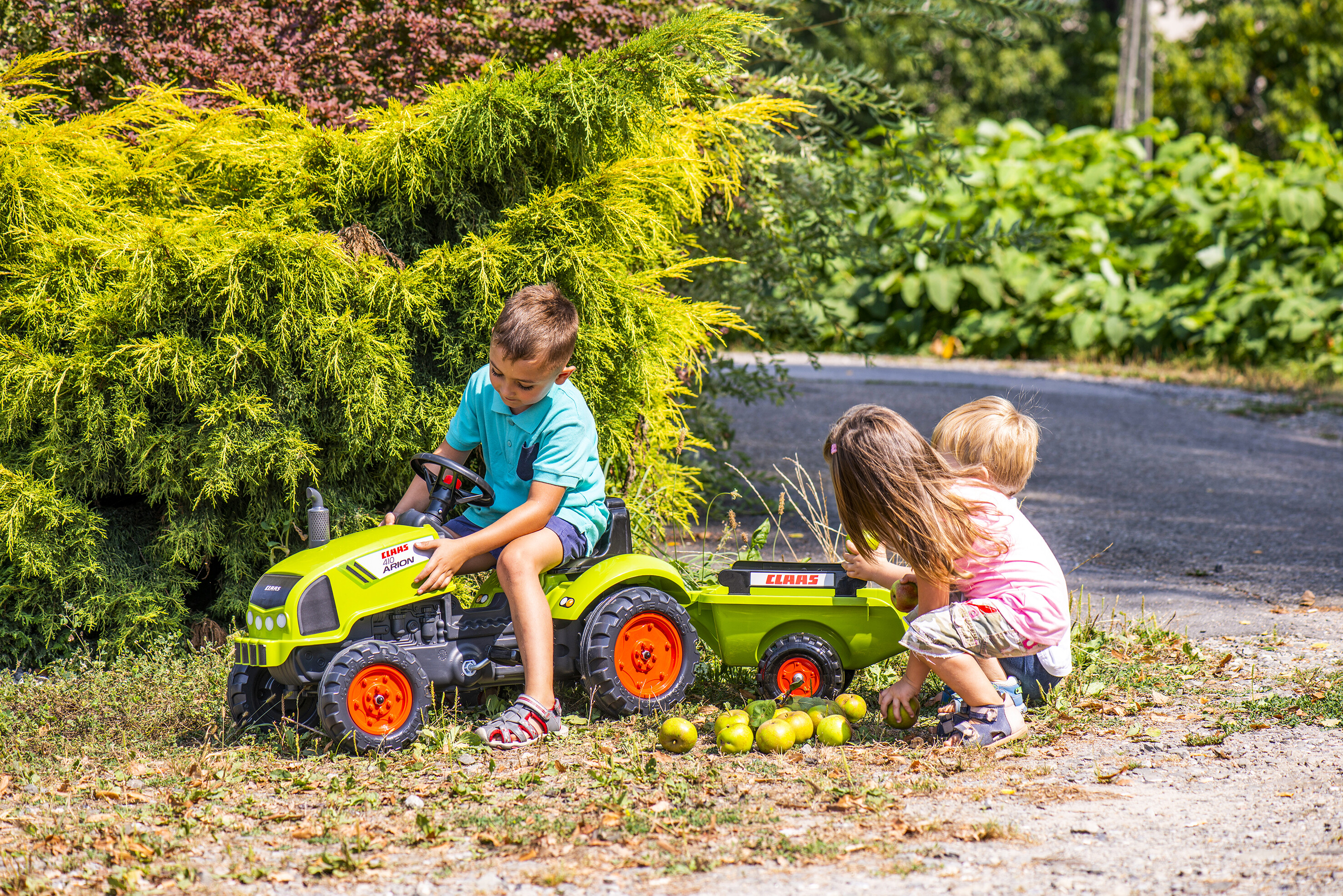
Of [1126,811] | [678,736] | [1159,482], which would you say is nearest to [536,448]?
[678,736]

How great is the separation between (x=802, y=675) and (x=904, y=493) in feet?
2.47

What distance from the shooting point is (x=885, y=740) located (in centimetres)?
358

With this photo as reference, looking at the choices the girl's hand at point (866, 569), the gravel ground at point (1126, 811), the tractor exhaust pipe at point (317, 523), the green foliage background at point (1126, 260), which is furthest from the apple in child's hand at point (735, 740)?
the green foliage background at point (1126, 260)

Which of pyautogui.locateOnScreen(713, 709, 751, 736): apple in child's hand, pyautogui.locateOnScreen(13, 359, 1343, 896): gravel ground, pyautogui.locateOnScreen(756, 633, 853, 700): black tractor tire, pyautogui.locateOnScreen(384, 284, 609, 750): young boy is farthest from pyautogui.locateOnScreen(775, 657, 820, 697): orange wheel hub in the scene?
pyautogui.locateOnScreen(384, 284, 609, 750): young boy

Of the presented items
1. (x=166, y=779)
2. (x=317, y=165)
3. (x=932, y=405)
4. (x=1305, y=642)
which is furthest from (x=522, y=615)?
(x=932, y=405)

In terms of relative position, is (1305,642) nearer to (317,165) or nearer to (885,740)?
(885,740)

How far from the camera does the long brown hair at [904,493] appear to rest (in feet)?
11.4

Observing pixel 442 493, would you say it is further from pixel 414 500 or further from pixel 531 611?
pixel 531 611

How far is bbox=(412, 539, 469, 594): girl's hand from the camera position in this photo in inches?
137

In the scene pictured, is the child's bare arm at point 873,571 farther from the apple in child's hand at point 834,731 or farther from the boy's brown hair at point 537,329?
the boy's brown hair at point 537,329

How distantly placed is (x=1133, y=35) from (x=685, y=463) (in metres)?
17.6

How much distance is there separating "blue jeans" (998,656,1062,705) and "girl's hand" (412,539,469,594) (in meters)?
1.74

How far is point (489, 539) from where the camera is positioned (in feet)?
11.5

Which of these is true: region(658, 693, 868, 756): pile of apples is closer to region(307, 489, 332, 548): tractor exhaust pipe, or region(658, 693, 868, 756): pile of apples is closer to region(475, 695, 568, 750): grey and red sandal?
region(475, 695, 568, 750): grey and red sandal
